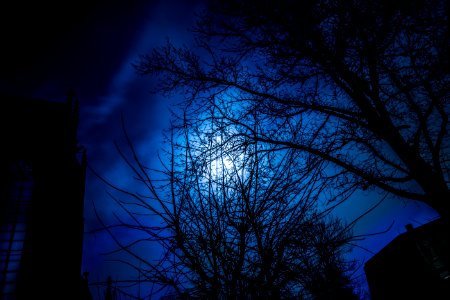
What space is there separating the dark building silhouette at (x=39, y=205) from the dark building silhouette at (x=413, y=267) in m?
18.2

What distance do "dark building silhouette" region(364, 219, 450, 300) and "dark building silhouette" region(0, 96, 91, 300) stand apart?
18150 millimetres

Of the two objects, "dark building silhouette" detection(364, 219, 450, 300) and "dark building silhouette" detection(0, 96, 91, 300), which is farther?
"dark building silhouette" detection(364, 219, 450, 300)

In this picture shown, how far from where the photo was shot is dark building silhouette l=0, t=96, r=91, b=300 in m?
9.83

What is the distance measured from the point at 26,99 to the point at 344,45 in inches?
679

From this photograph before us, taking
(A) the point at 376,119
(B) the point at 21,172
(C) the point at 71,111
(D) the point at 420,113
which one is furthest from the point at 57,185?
(D) the point at 420,113

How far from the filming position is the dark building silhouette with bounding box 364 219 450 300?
13914 millimetres

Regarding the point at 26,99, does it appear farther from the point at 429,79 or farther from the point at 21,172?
the point at 429,79

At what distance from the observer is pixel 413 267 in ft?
55.6

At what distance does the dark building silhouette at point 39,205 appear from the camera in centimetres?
983

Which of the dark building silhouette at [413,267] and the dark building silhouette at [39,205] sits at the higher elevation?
the dark building silhouette at [39,205]

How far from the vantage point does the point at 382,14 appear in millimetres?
4625

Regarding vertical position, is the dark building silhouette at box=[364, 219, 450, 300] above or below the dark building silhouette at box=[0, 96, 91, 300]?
below

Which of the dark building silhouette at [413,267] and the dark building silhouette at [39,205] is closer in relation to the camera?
the dark building silhouette at [39,205]

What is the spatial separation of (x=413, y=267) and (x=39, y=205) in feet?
80.1
